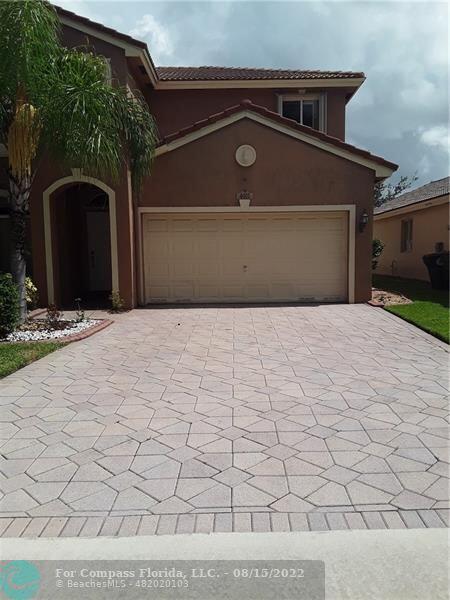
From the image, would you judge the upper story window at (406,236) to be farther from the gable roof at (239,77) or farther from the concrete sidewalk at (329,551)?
the concrete sidewalk at (329,551)

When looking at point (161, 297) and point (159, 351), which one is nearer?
point (159, 351)

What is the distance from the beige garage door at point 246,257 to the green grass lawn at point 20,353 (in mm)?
5111

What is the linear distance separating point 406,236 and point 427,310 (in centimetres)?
1108

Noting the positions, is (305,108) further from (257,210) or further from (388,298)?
(388,298)

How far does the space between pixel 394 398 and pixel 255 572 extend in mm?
3202

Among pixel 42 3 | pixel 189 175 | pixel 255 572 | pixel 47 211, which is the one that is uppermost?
pixel 42 3

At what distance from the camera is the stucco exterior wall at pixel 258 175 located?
11984mm

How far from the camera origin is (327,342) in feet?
26.3

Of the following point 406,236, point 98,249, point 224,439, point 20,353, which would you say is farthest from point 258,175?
point 406,236

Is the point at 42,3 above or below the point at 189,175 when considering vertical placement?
above

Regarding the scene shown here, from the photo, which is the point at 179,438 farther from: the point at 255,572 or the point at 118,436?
the point at 255,572

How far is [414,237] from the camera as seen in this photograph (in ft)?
63.8

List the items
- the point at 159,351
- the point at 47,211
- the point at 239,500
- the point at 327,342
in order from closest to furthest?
the point at 239,500
the point at 159,351
the point at 327,342
the point at 47,211

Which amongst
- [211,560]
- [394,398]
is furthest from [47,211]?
[211,560]
